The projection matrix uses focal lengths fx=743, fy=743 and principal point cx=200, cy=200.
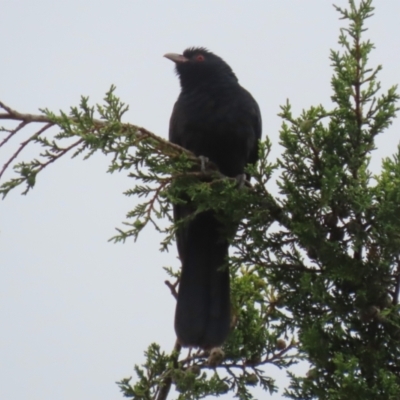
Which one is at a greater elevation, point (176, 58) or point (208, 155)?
point (176, 58)

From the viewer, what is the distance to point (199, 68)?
18.2 feet

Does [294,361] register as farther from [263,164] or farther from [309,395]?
[263,164]

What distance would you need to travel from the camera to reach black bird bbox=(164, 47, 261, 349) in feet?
13.4

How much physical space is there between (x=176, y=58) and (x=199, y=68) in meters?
0.31

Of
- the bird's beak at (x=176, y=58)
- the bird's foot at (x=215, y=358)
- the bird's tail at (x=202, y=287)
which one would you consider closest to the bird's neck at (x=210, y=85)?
the bird's beak at (x=176, y=58)

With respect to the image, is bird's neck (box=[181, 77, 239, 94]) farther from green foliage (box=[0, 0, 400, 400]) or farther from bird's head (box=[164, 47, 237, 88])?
green foliage (box=[0, 0, 400, 400])

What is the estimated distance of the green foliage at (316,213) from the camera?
299 centimetres

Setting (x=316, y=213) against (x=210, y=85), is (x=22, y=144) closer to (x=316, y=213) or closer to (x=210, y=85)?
(x=316, y=213)

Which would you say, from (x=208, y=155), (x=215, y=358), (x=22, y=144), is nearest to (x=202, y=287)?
(x=215, y=358)

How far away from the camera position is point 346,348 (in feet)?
9.76

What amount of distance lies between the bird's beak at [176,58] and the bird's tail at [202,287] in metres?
1.49

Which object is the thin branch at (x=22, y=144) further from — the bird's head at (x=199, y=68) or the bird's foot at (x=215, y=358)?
the bird's head at (x=199, y=68)

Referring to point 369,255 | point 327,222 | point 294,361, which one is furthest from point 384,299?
point 294,361

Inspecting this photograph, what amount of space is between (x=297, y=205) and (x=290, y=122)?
0.36 meters
